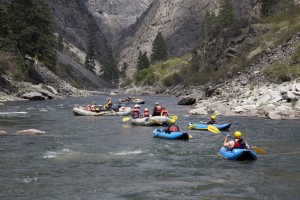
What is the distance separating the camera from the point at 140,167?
52.3 ft

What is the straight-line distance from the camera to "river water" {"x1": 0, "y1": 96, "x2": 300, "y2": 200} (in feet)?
41.2

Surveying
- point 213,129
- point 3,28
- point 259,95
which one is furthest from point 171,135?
point 3,28

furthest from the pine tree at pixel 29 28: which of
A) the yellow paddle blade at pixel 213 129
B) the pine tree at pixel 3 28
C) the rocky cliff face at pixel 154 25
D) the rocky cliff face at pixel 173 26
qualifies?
the rocky cliff face at pixel 173 26

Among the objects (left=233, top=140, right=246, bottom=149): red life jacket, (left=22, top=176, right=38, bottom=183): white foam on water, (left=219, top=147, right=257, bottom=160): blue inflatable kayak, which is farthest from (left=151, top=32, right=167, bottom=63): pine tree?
(left=22, top=176, right=38, bottom=183): white foam on water

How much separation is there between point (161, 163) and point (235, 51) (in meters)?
47.9

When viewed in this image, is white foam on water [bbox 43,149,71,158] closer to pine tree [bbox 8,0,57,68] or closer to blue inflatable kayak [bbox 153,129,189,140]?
blue inflatable kayak [bbox 153,129,189,140]

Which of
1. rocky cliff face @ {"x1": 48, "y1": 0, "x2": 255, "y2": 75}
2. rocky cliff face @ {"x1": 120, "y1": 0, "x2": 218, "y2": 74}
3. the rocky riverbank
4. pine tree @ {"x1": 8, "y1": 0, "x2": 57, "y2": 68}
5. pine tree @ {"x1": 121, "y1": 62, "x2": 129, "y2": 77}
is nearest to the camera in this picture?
the rocky riverbank

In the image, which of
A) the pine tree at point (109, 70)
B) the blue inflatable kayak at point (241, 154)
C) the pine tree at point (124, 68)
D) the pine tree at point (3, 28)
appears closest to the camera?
the blue inflatable kayak at point (241, 154)

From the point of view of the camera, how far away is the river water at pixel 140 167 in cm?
1257

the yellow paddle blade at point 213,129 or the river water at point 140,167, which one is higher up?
the yellow paddle blade at point 213,129

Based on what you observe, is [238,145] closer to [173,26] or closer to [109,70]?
[109,70]

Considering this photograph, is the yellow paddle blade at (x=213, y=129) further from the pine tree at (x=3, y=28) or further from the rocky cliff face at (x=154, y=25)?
the rocky cliff face at (x=154, y=25)

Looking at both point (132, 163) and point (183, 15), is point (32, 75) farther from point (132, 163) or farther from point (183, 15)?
point (183, 15)

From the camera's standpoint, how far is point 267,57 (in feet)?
161
